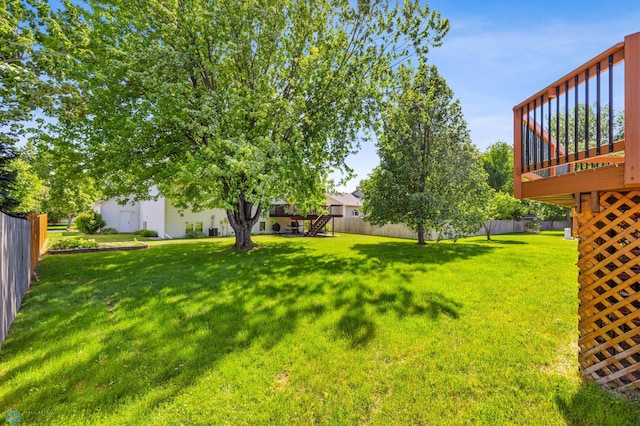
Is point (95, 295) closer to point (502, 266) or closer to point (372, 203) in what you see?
point (502, 266)

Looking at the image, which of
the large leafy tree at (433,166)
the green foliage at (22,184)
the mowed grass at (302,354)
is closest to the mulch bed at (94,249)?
the green foliage at (22,184)

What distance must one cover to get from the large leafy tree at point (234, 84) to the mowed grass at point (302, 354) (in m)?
4.27

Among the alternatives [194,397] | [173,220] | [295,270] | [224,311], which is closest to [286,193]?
[295,270]

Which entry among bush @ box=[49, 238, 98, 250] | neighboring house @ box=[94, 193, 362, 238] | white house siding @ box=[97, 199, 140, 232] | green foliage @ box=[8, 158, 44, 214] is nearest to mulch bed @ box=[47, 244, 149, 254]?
bush @ box=[49, 238, 98, 250]

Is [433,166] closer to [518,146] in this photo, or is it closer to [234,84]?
[234,84]

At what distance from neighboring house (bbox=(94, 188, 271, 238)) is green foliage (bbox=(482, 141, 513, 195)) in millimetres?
40729

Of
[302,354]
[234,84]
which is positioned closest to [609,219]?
[302,354]

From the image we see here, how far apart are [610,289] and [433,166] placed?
13.1 meters

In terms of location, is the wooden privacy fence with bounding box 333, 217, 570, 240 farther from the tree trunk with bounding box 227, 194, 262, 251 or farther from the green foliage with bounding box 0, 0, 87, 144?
the green foliage with bounding box 0, 0, 87, 144

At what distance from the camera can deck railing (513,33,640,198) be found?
9.86 feet

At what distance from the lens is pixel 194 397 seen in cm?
326

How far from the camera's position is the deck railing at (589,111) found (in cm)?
300

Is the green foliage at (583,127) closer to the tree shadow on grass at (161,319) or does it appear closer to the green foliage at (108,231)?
the tree shadow on grass at (161,319)

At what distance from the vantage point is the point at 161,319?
5352 mm
